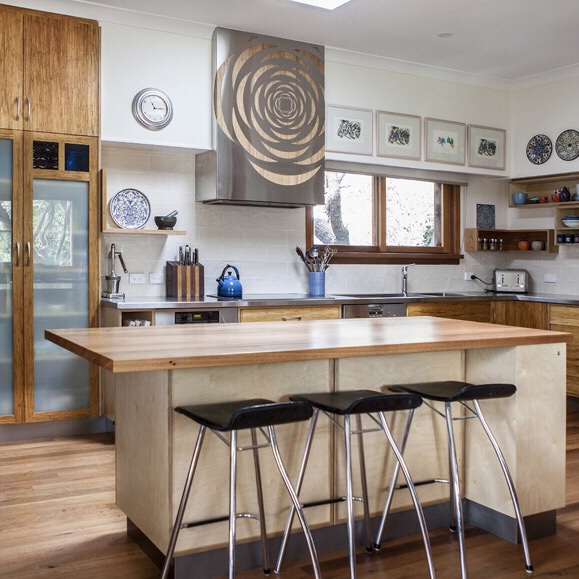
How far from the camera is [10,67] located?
4.48 metres

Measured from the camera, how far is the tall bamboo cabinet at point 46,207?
4.53 metres

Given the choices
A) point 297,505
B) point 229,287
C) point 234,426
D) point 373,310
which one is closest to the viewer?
point 234,426

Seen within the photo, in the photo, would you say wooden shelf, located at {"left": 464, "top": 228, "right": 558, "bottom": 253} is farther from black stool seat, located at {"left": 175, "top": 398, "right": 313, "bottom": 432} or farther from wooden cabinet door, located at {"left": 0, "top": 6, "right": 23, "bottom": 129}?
black stool seat, located at {"left": 175, "top": 398, "right": 313, "bottom": 432}

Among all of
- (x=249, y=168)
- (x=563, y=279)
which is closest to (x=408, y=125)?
(x=249, y=168)

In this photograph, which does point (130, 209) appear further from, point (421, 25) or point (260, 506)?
point (260, 506)

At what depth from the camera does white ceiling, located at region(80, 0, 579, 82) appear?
4676 millimetres

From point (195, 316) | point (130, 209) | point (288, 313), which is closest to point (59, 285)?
point (130, 209)

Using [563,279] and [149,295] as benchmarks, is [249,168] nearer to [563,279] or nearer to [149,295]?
[149,295]

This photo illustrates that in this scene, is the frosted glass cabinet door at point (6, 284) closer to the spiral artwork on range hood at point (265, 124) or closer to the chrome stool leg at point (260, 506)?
the spiral artwork on range hood at point (265, 124)

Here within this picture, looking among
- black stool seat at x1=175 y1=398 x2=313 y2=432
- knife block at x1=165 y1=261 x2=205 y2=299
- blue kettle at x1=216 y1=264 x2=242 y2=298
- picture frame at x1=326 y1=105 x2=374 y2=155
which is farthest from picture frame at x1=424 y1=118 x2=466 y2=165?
black stool seat at x1=175 y1=398 x2=313 y2=432

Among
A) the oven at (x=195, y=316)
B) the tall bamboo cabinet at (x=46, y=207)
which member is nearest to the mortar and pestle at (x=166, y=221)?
the tall bamboo cabinet at (x=46, y=207)

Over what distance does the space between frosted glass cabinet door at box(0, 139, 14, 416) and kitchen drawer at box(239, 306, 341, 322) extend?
57.2 inches

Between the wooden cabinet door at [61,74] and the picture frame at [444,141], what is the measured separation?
107 inches

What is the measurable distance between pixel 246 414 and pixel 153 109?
125 inches
